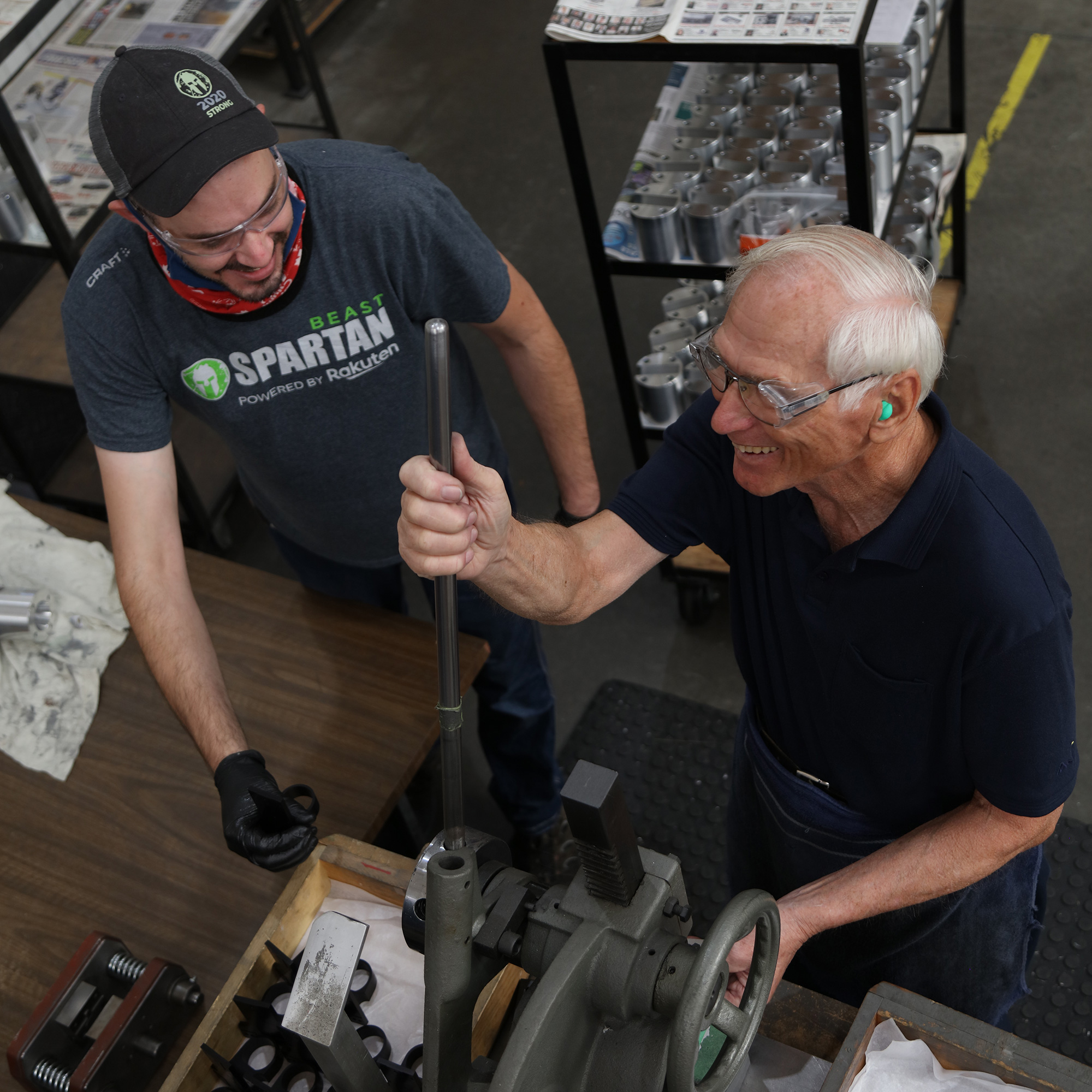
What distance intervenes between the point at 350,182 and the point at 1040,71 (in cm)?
340

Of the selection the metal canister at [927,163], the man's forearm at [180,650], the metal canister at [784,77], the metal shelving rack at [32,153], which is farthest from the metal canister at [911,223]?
the man's forearm at [180,650]

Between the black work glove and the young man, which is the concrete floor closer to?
the young man

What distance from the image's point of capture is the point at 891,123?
8.13 ft

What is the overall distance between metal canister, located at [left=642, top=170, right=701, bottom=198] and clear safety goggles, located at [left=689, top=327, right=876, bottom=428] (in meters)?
1.32

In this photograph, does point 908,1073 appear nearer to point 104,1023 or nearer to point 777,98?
point 104,1023

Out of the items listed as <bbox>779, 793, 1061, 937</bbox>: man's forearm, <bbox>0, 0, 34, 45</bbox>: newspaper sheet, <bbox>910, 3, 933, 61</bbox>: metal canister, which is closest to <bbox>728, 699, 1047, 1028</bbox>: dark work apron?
<bbox>779, 793, 1061, 937</bbox>: man's forearm

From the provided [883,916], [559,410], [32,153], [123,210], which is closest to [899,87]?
[559,410]

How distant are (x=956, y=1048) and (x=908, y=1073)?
2.4 inches

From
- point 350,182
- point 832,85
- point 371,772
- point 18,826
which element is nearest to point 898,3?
point 832,85

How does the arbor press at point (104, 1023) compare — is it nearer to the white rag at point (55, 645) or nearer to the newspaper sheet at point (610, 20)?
the white rag at point (55, 645)

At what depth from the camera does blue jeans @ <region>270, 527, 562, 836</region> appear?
2.27 metres

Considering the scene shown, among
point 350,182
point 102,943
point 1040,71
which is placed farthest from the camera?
point 1040,71

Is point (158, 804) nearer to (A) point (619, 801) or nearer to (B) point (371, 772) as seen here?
(B) point (371, 772)

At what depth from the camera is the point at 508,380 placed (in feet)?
12.3
